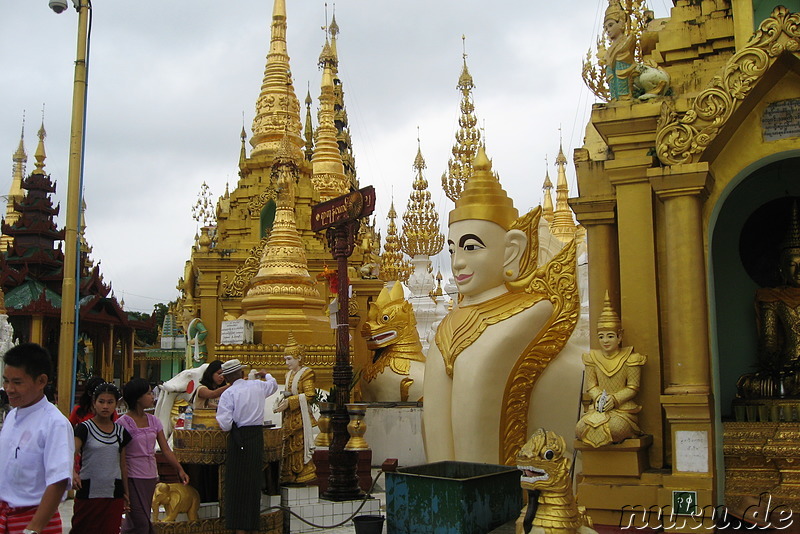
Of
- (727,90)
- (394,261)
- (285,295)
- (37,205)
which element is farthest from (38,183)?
(727,90)

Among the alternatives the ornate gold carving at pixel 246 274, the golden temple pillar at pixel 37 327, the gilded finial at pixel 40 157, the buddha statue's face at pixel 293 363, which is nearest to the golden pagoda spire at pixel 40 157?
the gilded finial at pixel 40 157

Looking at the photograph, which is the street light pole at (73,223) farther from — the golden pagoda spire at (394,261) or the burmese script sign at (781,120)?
the golden pagoda spire at (394,261)

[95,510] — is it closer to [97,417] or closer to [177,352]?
[97,417]

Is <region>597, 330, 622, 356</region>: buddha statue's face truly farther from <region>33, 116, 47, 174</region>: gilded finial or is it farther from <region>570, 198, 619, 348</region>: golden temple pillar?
<region>33, 116, 47, 174</region>: gilded finial

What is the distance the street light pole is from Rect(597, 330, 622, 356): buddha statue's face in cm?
552

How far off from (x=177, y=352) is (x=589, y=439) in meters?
42.1

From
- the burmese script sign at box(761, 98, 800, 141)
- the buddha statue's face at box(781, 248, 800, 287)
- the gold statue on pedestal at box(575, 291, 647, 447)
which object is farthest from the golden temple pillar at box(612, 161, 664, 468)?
the buddha statue's face at box(781, 248, 800, 287)

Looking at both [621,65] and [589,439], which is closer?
[589,439]

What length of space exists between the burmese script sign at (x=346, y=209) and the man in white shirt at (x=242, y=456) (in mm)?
3012

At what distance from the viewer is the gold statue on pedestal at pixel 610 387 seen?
255 inches

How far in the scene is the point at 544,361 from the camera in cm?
841

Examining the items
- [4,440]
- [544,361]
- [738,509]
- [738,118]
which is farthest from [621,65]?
[4,440]

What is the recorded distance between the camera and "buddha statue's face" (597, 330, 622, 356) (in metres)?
6.75

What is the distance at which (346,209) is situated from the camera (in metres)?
10.1
